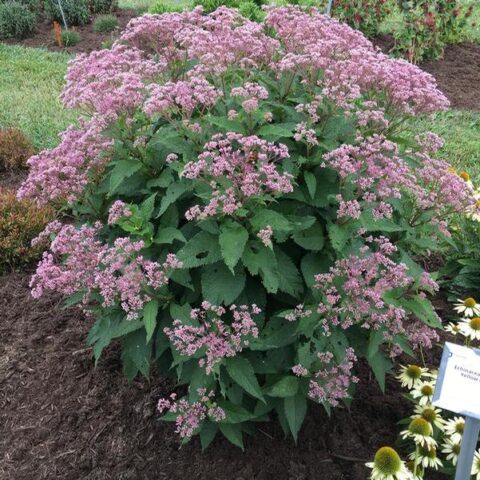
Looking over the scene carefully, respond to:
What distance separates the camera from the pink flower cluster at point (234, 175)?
2.12m

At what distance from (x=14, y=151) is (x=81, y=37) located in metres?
6.65

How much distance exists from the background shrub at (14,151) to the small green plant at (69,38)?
19.0 ft

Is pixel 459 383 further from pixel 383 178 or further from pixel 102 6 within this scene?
pixel 102 6

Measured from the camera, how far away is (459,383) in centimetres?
193

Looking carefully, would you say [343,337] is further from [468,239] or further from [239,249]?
[468,239]

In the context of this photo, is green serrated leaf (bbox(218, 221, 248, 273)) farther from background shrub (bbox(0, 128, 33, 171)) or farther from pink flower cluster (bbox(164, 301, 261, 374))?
background shrub (bbox(0, 128, 33, 171))

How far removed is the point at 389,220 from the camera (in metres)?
2.54

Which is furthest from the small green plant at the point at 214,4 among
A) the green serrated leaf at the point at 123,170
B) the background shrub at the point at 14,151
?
the green serrated leaf at the point at 123,170

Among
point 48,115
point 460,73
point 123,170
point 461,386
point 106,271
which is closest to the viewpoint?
point 461,386

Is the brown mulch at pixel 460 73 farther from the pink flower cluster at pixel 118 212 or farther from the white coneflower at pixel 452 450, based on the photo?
the pink flower cluster at pixel 118 212

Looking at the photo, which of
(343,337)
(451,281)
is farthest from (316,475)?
(451,281)

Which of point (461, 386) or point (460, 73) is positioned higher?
point (461, 386)

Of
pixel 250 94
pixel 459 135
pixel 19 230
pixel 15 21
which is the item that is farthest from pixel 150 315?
pixel 15 21

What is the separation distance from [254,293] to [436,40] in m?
8.28
